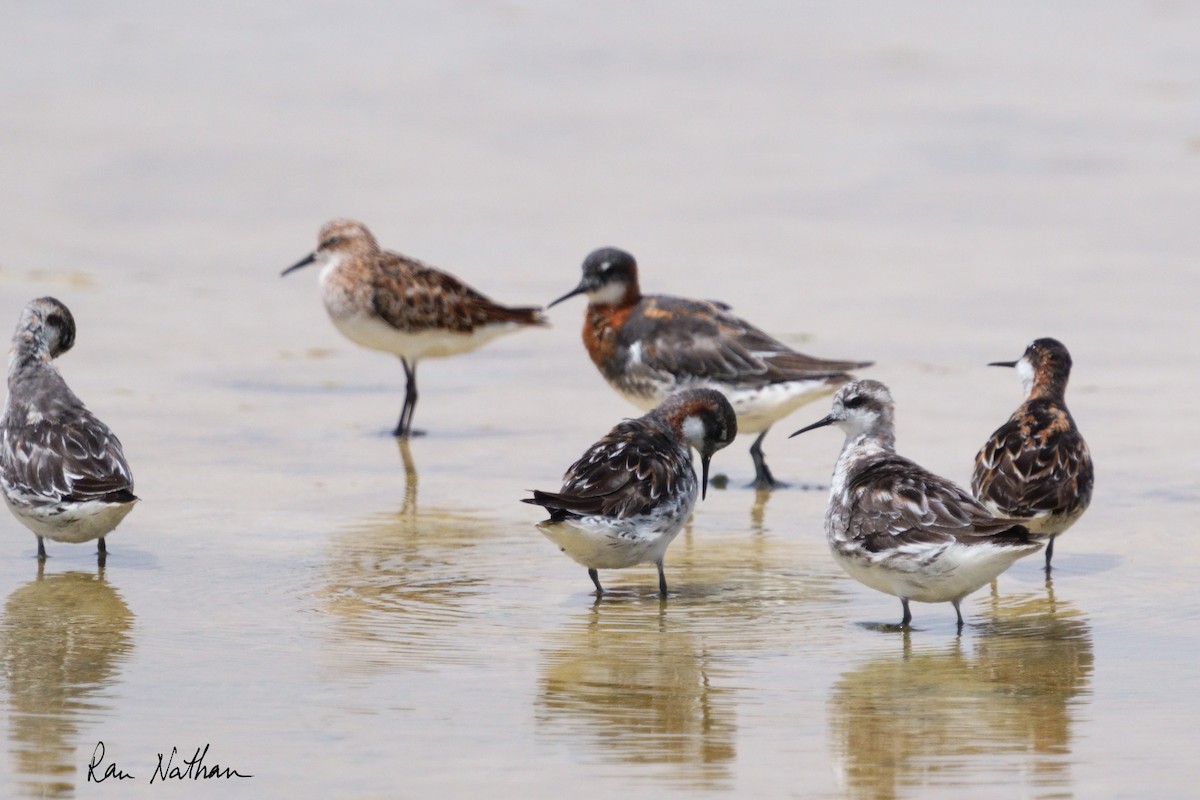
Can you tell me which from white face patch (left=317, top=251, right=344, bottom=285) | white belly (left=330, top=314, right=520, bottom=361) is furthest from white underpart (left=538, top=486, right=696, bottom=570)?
white face patch (left=317, top=251, right=344, bottom=285)

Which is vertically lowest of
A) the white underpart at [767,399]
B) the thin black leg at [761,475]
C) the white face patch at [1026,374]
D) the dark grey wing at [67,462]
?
the thin black leg at [761,475]

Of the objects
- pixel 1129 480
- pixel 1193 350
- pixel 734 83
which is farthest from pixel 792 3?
pixel 1129 480

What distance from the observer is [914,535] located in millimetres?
8859

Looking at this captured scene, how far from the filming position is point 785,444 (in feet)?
45.2

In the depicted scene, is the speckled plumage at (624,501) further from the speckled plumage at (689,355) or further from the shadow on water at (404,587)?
the speckled plumage at (689,355)

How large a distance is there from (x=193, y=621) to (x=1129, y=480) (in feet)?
19.6

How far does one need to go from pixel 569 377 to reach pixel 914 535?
267 inches

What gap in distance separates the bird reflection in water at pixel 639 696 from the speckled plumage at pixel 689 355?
3.68 meters

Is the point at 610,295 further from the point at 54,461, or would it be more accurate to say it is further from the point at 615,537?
the point at 54,461

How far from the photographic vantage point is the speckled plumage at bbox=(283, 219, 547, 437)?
1523 cm

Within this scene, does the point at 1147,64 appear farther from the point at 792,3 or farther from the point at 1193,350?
the point at 1193,350

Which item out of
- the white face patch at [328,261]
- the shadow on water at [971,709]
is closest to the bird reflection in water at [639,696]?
the shadow on water at [971,709]

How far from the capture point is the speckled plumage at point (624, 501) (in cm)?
936

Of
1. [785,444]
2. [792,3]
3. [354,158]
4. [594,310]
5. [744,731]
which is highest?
[792,3]
